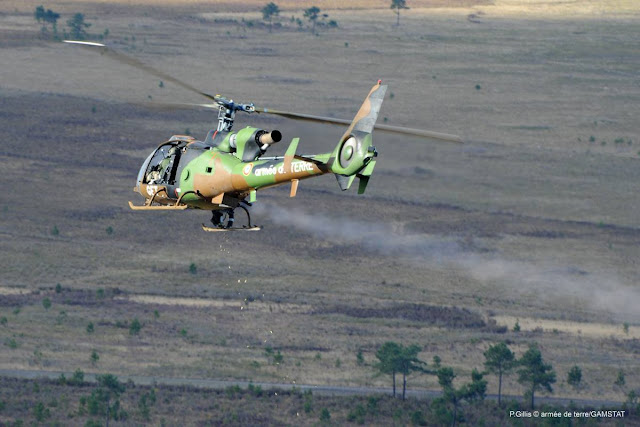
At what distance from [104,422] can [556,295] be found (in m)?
45.1

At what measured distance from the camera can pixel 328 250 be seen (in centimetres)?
12694

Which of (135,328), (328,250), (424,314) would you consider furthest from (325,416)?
(328,250)

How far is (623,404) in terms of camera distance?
101438 mm

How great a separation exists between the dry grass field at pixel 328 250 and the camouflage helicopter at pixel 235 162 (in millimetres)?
37415

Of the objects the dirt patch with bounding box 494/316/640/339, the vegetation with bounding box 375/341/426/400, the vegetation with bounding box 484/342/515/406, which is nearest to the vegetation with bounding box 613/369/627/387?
the vegetation with bounding box 484/342/515/406

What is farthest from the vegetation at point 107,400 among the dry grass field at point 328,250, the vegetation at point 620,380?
the vegetation at point 620,380

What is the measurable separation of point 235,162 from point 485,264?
76.9m

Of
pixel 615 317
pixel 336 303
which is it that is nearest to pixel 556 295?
pixel 615 317

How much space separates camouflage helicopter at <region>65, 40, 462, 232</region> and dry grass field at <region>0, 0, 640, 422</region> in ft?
123

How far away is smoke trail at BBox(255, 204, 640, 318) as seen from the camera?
4830 inches

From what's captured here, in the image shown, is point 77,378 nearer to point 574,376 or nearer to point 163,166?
point 574,376

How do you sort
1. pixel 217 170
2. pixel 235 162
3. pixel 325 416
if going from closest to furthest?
pixel 235 162, pixel 217 170, pixel 325 416

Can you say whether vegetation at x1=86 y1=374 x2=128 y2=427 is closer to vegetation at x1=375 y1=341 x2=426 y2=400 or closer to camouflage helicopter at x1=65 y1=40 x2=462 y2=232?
vegetation at x1=375 y1=341 x2=426 y2=400

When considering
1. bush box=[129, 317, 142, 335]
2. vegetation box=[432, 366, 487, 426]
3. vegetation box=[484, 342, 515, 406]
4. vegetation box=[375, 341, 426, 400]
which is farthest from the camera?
bush box=[129, 317, 142, 335]
